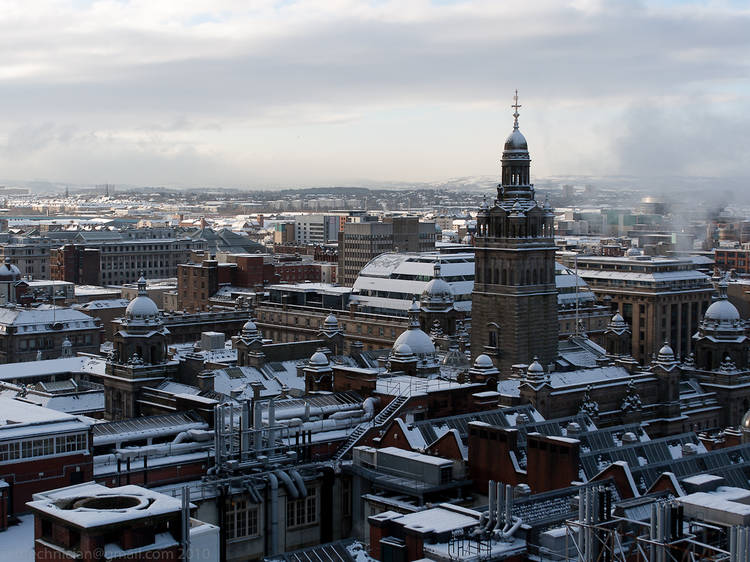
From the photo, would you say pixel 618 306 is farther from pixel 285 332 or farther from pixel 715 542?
pixel 715 542

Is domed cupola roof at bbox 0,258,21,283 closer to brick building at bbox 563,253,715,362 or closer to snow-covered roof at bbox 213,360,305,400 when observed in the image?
snow-covered roof at bbox 213,360,305,400

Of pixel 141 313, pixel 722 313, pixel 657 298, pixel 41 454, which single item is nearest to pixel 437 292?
pixel 722 313

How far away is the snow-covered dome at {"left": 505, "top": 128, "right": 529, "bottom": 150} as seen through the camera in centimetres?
10381

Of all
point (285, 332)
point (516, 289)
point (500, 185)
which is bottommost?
point (285, 332)

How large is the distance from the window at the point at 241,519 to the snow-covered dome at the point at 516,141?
51640mm

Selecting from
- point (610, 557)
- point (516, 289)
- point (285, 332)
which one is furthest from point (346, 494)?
point (285, 332)

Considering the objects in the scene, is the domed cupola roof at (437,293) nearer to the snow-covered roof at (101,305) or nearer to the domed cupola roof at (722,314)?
the domed cupola roof at (722,314)

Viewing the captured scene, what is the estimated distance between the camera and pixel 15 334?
144 meters

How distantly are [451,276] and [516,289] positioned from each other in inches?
2070

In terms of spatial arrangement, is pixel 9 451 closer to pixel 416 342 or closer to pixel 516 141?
pixel 416 342

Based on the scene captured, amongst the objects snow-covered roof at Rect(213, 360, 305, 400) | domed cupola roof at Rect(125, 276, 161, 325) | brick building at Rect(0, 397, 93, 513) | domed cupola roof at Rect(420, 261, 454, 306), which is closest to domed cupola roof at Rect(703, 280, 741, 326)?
domed cupola roof at Rect(420, 261, 454, 306)

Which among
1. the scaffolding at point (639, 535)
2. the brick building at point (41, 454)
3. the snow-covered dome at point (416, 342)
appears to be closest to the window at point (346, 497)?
the brick building at point (41, 454)

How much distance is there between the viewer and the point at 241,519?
62.3 meters

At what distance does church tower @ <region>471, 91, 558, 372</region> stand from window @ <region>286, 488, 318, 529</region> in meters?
39.5
